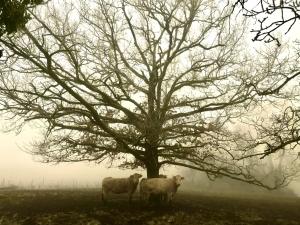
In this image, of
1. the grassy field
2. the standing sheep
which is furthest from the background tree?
the standing sheep

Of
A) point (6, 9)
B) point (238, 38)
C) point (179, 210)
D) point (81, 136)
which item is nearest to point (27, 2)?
point (6, 9)

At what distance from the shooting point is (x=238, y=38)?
19.3m

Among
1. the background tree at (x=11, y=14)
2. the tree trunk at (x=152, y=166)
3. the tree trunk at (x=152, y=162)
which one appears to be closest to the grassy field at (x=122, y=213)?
the tree trunk at (x=152, y=166)

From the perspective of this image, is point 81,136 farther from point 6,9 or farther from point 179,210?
point 6,9

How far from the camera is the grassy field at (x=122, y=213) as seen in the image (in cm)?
1388

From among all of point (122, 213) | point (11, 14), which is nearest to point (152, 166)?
point (122, 213)

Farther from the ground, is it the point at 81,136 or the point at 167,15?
the point at 167,15

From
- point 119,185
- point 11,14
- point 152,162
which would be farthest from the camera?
point 152,162

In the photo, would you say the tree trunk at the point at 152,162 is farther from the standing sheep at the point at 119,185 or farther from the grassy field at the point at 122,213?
the grassy field at the point at 122,213

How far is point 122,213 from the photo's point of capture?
1498cm

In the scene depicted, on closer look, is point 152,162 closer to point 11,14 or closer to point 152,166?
point 152,166

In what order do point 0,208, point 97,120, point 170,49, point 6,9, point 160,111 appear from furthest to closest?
1. point 170,49
2. point 160,111
3. point 0,208
4. point 97,120
5. point 6,9

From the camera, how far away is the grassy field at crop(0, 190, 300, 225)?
45.5 feet

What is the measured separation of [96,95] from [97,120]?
4.86 meters
